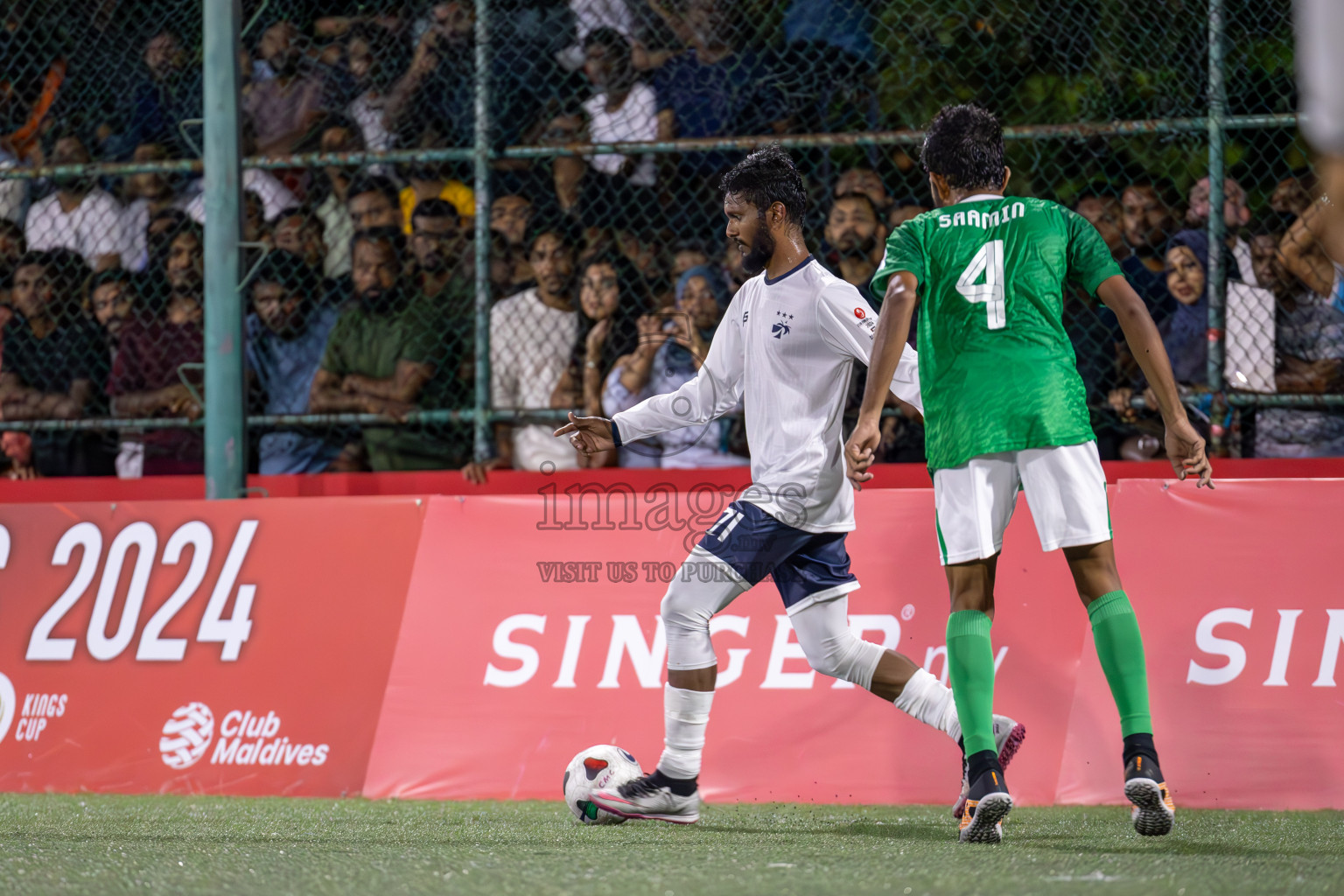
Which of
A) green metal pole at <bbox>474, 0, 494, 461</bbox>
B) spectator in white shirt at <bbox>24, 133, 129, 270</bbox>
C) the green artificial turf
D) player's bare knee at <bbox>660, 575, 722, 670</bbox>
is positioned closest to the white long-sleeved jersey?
player's bare knee at <bbox>660, 575, 722, 670</bbox>

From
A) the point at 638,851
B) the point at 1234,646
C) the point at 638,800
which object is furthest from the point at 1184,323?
the point at 638,851

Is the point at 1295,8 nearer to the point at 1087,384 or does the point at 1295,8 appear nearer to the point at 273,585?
the point at 1087,384

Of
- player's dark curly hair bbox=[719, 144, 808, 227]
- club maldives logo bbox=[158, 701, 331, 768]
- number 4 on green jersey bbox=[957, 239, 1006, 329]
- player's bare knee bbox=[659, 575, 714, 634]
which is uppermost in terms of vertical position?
player's dark curly hair bbox=[719, 144, 808, 227]

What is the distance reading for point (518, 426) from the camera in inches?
249

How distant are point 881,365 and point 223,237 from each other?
134 inches

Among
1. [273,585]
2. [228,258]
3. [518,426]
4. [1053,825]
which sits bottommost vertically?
[1053,825]

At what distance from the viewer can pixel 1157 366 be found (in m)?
3.72

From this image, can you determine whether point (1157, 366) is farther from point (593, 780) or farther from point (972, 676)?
point (593, 780)

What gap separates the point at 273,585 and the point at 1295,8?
4580 mm

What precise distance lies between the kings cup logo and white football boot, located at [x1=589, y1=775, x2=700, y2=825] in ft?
5.94

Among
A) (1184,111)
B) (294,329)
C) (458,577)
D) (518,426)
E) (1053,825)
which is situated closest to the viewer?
(1053,825)

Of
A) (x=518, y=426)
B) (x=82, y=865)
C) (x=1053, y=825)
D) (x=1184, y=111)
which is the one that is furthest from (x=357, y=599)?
(x=1184, y=111)

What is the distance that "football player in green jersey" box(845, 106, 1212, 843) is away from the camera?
369 cm

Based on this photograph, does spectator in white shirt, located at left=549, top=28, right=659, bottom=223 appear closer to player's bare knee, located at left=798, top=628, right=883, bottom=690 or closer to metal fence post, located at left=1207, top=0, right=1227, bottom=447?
metal fence post, located at left=1207, top=0, right=1227, bottom=447
